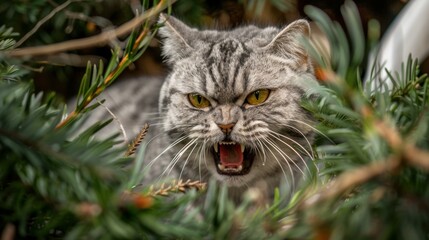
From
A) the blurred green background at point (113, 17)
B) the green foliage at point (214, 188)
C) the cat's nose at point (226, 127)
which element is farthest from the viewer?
the blurred green background at point (113, 17)

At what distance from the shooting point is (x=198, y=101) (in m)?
1.79

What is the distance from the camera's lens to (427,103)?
734 millimetres

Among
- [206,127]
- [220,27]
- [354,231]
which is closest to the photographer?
[354,231]

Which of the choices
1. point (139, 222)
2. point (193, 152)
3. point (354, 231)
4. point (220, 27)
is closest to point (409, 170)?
point (354, 231)

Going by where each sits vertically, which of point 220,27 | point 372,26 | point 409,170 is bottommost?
point 409,170

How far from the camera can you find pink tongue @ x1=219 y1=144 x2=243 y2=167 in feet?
5.57

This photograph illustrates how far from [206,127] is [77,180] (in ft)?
3.44

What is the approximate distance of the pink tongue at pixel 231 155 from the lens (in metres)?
1.70

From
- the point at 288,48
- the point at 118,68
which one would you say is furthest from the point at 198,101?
the point at 118,68

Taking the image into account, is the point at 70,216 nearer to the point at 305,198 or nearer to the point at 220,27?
the point at 305,198

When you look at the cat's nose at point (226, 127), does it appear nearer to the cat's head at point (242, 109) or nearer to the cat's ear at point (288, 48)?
the cat's head at point (242, 109)

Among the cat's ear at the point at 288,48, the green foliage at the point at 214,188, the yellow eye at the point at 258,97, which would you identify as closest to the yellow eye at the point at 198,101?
the yellow eye at the point at 258,97

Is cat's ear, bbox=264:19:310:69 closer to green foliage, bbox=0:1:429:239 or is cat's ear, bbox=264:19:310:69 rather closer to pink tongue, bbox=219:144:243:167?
pink tongue, bbox=219:144:243:167

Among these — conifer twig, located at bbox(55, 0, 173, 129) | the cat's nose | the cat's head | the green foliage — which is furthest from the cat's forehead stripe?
the green foliage
